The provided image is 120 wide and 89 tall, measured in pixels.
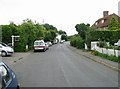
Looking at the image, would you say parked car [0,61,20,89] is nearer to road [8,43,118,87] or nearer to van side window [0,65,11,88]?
van side window [0,65,11,88]

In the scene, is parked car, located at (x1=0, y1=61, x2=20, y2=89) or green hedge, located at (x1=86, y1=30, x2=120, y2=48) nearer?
A: parked car, located at (x1=0, y1=61, x2=20, y2=89)

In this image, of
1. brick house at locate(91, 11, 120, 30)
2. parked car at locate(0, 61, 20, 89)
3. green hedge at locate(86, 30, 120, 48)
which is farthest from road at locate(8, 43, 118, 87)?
brick house at locate(91, 11, 120, 30)

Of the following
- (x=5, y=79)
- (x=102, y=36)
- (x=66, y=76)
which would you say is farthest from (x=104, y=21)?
(x=5, y=79)

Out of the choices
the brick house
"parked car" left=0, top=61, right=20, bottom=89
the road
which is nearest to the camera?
"parked car" left=0, top=61, right=20, bottom=89

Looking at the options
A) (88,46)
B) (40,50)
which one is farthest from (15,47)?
(88,46)

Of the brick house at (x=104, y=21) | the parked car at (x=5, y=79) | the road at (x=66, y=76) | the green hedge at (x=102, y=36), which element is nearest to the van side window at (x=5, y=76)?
the parked car at (x=5, y=79)

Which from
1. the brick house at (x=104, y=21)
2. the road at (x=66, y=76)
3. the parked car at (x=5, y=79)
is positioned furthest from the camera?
the brick house at (x=104, y=21)

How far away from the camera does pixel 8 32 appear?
41.3 meters

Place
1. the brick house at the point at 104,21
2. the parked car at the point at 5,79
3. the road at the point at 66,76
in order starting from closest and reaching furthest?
the parked car at the point at 5,79 → the road at the point at 66,76 → the brick house at the point at 104,21

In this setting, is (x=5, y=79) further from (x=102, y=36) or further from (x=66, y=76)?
(x=102, y=36)

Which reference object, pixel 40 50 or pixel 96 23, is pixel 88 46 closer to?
pixel 40 50

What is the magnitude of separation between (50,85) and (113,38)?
1356 inches

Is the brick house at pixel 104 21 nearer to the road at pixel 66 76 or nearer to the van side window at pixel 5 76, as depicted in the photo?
the road at pixel 66 76

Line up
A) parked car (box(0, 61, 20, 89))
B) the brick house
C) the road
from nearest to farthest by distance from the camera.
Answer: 1. parked car (box(0, 61, 20, 89))
2. the road
3. the brick house
